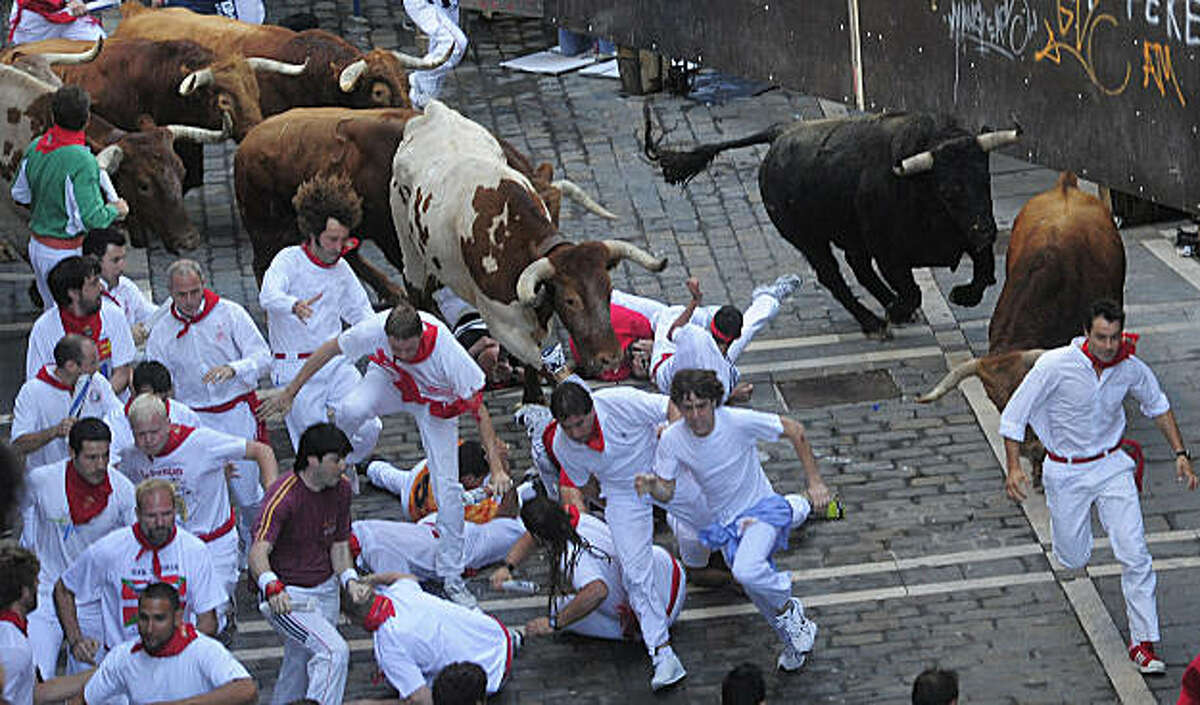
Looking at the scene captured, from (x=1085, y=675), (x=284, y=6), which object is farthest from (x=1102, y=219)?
(x=284, y=6)

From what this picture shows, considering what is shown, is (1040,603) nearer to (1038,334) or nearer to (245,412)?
(1038,334)

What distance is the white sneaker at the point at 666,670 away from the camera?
35.7 ft

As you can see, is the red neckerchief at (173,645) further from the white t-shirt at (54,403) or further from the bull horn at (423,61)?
the bull horn at (423,61)

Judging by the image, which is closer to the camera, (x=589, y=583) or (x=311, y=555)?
(x=311, y=555)

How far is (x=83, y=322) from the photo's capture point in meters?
11.8

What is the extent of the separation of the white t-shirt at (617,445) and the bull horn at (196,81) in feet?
25.1

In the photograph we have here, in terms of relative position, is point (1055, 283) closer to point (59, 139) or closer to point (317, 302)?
point (317, 302)

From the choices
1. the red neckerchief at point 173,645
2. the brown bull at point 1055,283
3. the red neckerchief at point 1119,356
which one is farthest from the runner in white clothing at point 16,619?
the brown bull at point 1055,283

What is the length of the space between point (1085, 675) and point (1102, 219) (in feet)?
12.5

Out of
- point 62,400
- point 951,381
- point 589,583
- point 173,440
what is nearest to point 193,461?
point 173,440

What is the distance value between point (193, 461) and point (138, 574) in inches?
43.0

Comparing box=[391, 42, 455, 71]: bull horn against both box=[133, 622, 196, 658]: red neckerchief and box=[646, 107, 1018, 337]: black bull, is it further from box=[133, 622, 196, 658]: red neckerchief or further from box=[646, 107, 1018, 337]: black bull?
box=[133, 622, 196, 658]: red neckerchief

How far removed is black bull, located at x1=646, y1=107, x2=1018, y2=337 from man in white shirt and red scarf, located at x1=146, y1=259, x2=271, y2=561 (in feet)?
16.4

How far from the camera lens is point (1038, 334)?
13.0 meters
